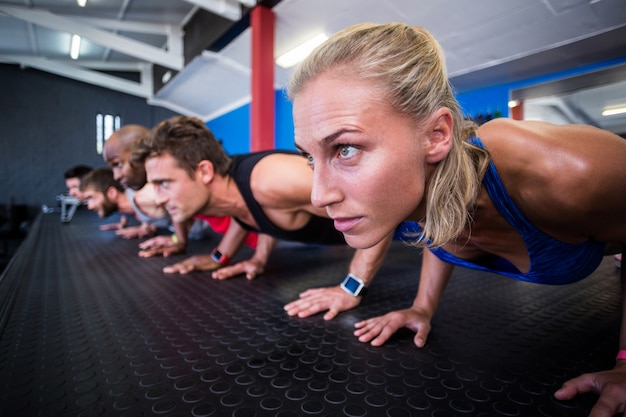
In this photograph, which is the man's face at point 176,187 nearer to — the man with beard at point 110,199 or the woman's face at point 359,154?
the woman's face at point 359,154

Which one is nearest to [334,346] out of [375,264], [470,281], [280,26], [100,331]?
[375,264]

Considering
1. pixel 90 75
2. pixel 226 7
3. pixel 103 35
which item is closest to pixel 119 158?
pixel 226 7

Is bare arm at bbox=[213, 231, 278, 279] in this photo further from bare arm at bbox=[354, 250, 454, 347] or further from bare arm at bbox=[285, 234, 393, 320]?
bare arm at bbox=[354, 250, 454, 347]

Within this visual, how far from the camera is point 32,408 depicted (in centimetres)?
57

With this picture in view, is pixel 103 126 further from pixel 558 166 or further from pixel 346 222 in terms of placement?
pixel 558 166

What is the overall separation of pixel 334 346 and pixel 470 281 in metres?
0.77

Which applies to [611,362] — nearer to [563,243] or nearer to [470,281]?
[563,243]

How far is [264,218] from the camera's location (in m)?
1.33

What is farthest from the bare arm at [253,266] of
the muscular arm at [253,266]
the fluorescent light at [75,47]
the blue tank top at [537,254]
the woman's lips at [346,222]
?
the fluorescent light at [75,47]

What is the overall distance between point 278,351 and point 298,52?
4.39 m

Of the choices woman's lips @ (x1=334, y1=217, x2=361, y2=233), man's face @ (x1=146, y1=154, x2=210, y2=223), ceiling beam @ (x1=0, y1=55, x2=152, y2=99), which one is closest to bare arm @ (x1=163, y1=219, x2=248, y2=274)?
man's face @ (x1=146, y1=154, x2=210, y2=223)

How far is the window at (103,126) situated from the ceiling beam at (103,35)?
9.28 ft

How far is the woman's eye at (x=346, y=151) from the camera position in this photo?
0.51 m

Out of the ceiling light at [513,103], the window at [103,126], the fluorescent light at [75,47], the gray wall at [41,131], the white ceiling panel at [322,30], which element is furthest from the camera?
the window at [103,126]
